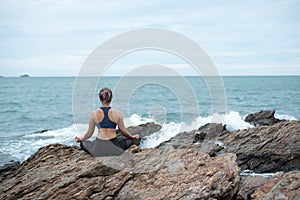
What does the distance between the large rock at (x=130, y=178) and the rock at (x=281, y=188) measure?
0.55 meters

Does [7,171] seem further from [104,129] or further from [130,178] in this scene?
[130,178]

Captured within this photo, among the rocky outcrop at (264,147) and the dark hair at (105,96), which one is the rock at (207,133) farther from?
the dark hair at (105,96)

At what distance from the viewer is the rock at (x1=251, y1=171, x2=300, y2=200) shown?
257 inches

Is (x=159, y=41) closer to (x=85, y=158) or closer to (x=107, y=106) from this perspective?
(x=107, y=106)

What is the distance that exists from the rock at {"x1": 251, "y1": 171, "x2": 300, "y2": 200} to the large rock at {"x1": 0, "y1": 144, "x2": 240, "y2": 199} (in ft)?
1.82

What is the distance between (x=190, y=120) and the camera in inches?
1219

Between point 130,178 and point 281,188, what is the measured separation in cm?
321

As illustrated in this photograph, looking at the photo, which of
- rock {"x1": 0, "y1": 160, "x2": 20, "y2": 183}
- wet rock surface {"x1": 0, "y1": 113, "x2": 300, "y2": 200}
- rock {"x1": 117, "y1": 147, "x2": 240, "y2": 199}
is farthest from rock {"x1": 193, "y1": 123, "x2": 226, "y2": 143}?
rock {"x1": 0, "y1": 160, "x2": 20, "y2": 183}

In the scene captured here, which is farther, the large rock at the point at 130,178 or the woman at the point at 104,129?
the woman at the point at 104,129

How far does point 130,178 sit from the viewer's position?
7277 millimetres

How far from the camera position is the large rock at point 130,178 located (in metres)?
6.80

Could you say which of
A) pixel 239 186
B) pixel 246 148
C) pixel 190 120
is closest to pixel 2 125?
pixel 190 120

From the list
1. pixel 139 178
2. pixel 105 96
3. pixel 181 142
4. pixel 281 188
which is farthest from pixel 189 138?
pixel 281 188

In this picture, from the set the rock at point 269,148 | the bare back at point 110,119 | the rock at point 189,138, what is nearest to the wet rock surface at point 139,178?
the bare back at point 110,119
